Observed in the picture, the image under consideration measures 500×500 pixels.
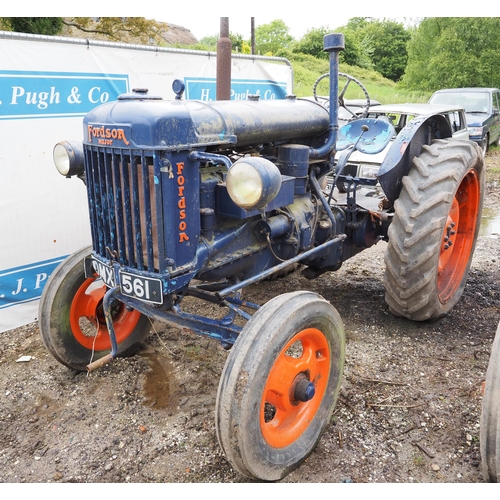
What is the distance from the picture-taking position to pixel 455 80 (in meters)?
18.0

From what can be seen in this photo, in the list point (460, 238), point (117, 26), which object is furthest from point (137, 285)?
point (117, 26)

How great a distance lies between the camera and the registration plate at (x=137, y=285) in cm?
240

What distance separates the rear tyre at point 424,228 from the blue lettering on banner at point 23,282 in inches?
113

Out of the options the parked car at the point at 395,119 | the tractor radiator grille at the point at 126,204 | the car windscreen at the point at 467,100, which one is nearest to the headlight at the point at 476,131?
the car windscreen at the point at 467,100

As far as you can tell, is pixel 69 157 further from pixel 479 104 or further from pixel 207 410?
pixel 479 104

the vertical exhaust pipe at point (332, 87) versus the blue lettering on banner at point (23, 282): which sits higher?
the vertical exhaust pipe at point (332, 87)

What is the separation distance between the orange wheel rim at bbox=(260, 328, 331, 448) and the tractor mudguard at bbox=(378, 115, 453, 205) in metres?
1.43

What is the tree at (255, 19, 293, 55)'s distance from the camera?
40.1 metres

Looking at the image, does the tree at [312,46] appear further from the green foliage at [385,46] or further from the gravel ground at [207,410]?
the gravel ground at [207,410]

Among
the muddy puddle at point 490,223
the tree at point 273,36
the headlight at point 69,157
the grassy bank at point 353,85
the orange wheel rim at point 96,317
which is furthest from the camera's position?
the tree at point 273,36

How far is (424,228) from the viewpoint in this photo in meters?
3.26

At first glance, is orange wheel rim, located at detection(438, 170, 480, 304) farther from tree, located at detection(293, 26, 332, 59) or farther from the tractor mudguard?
tree, located at detection(293, 26, 332, 59)

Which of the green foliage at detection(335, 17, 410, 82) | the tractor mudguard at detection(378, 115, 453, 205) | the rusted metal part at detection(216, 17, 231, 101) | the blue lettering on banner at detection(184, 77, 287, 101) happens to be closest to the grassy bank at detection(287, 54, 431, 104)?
the green foliage at detection(335, 17, 410, 82)

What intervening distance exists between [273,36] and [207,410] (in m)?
42.4
